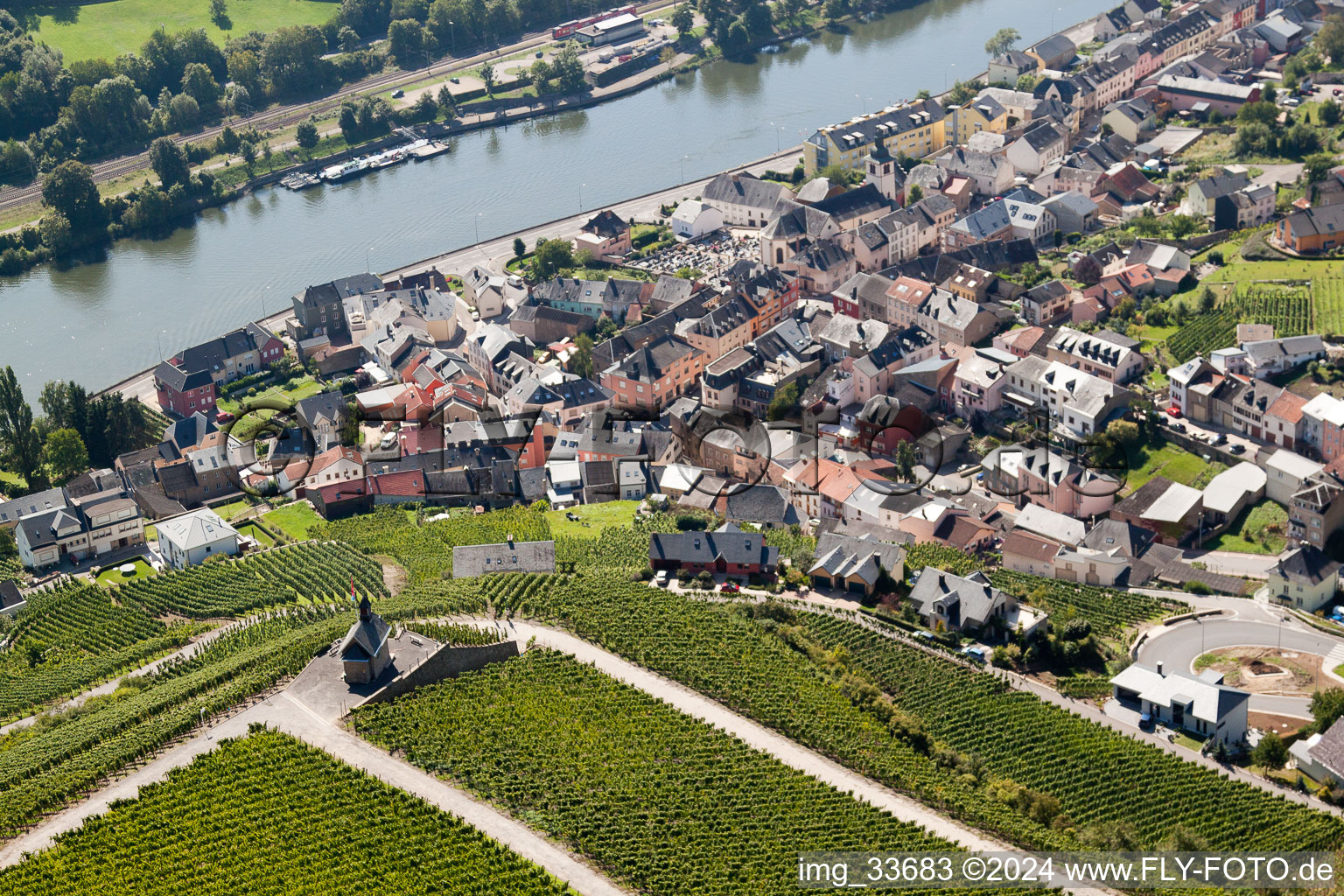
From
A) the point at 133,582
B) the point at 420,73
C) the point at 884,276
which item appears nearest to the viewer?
the point at 133,582

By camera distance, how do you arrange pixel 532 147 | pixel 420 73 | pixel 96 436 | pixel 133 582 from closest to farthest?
pixel 133 582 → pixel 96 436 → pixel 532 147 → pixel 420 73

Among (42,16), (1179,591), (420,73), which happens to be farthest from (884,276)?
(42,16)

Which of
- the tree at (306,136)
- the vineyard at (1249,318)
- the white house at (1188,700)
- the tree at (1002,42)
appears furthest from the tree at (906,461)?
the tree at (306,136)

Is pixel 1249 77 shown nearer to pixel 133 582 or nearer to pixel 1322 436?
pixel 1322 436

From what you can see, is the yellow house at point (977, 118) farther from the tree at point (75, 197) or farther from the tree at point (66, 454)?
the tree at point (66, 454)

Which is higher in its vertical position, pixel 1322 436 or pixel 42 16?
pixel 42 16

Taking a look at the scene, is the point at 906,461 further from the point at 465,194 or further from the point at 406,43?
the point at 406,43

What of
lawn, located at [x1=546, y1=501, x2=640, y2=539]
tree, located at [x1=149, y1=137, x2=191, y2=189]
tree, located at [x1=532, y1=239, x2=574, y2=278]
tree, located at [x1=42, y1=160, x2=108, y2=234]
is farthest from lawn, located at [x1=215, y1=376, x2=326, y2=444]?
tree, located at [x1=149, y1=137, x2=191, y2=189]
